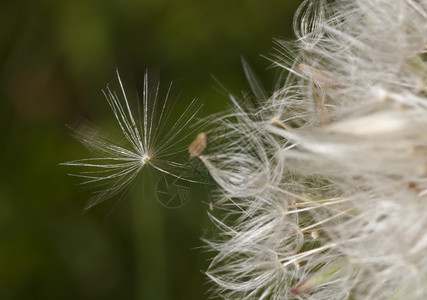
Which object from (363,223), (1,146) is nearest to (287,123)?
(363,223)

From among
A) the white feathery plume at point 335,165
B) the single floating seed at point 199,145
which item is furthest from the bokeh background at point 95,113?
the single floating seed at point 199,145

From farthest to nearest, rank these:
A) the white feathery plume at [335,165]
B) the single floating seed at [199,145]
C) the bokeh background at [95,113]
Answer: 1. the bokeh background at [95,113]
2. the single floating seed at [199,145]
3. the white feathery plume at [335,165]

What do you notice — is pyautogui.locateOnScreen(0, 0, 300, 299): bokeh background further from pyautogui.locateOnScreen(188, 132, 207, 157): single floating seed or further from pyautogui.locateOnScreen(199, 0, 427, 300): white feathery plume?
pyautogui.locateOnScreen(188, 132, 207, 157): single floating seed

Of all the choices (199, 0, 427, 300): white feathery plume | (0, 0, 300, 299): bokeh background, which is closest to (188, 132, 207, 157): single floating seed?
(199, 0, 427, 300): white feathery plume

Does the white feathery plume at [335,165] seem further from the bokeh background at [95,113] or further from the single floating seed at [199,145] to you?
the bokeh background at [95,113]

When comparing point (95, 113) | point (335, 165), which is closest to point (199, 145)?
point (335, 165)
